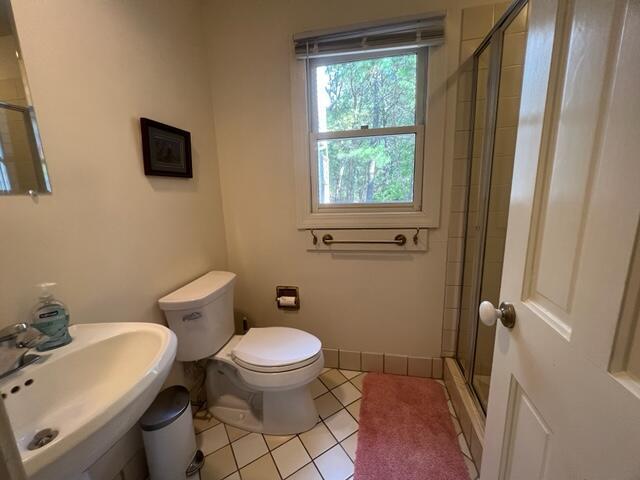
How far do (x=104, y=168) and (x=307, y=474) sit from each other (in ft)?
4.98

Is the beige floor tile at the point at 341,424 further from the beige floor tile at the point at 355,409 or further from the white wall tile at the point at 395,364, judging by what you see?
the white wall tile at the point at 395,364

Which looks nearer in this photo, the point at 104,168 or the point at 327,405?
the point at 104,168

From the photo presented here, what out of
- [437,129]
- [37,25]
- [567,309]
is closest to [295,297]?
[437,129]

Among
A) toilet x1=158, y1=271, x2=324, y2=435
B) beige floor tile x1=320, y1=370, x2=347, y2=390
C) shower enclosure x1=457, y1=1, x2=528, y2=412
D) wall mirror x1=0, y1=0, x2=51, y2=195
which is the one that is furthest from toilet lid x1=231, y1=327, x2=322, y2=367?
wall mirror x1=0, y1=0, x2=51, y2=195

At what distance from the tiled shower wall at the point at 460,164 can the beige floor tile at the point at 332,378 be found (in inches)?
26.8

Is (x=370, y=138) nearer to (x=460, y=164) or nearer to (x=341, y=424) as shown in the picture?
(x=460, y=164)

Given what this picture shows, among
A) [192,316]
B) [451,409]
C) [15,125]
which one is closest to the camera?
[15,125]

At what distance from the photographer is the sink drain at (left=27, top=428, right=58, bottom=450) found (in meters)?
0.64

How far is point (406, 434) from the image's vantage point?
1.38 m

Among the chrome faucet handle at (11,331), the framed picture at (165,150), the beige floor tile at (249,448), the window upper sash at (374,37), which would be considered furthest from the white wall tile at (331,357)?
the window upper sash at (374,37)

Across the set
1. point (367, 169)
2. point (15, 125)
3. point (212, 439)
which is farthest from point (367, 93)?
point (212, 439)

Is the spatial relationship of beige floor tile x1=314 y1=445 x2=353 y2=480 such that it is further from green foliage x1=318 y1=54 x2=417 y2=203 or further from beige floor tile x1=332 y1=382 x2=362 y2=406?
green foliage x1=318 y1=54 x2=417 y2=203

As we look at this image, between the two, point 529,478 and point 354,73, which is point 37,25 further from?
point 529,478

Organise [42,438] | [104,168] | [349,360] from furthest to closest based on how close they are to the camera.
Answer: [349,360]
[104,168]
[42,438]
